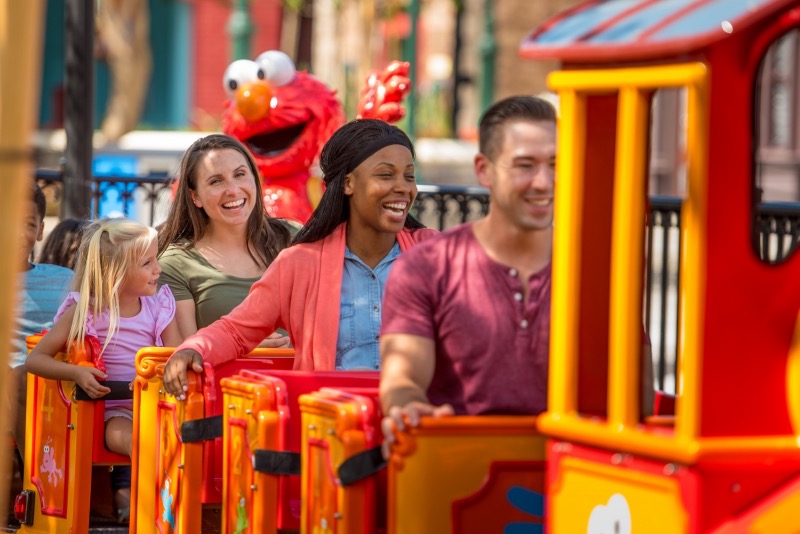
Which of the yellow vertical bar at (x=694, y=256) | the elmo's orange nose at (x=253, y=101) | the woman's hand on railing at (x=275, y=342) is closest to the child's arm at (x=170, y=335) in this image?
the woman's hand on railing at (x=275, y=342)

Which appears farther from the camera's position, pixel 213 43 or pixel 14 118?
pixel 213 43

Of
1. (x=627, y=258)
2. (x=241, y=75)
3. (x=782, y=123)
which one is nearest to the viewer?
(x=627, y=258)

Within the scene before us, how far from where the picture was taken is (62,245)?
7.02 m

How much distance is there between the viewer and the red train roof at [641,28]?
124 inches

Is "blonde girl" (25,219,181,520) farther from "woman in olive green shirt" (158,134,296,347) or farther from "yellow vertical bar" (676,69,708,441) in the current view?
"yellow vertical bar" (676,69,708,441)

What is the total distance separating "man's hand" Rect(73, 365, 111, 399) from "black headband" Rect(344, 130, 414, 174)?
44.1 inches

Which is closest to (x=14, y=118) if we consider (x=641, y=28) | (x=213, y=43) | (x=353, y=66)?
(x=641, y=28)

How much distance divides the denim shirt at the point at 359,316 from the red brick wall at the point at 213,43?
23820mm

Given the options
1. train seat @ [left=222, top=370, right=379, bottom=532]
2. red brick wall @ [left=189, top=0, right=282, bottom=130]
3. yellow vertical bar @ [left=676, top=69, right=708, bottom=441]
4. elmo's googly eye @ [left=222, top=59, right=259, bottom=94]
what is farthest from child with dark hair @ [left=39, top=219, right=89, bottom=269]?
red brick wall @ [left=189, top=0, right=282, bottom=130]

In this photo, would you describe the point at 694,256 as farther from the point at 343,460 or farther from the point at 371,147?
the point at 371,147

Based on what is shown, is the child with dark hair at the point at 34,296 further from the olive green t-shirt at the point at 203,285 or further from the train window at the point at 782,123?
the train window at the point at 782,123

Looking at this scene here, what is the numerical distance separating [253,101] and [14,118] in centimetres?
513

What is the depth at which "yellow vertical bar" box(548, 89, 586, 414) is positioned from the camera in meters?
3.45

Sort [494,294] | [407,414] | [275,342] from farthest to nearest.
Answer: [275,342], [494,294], [407,414]
